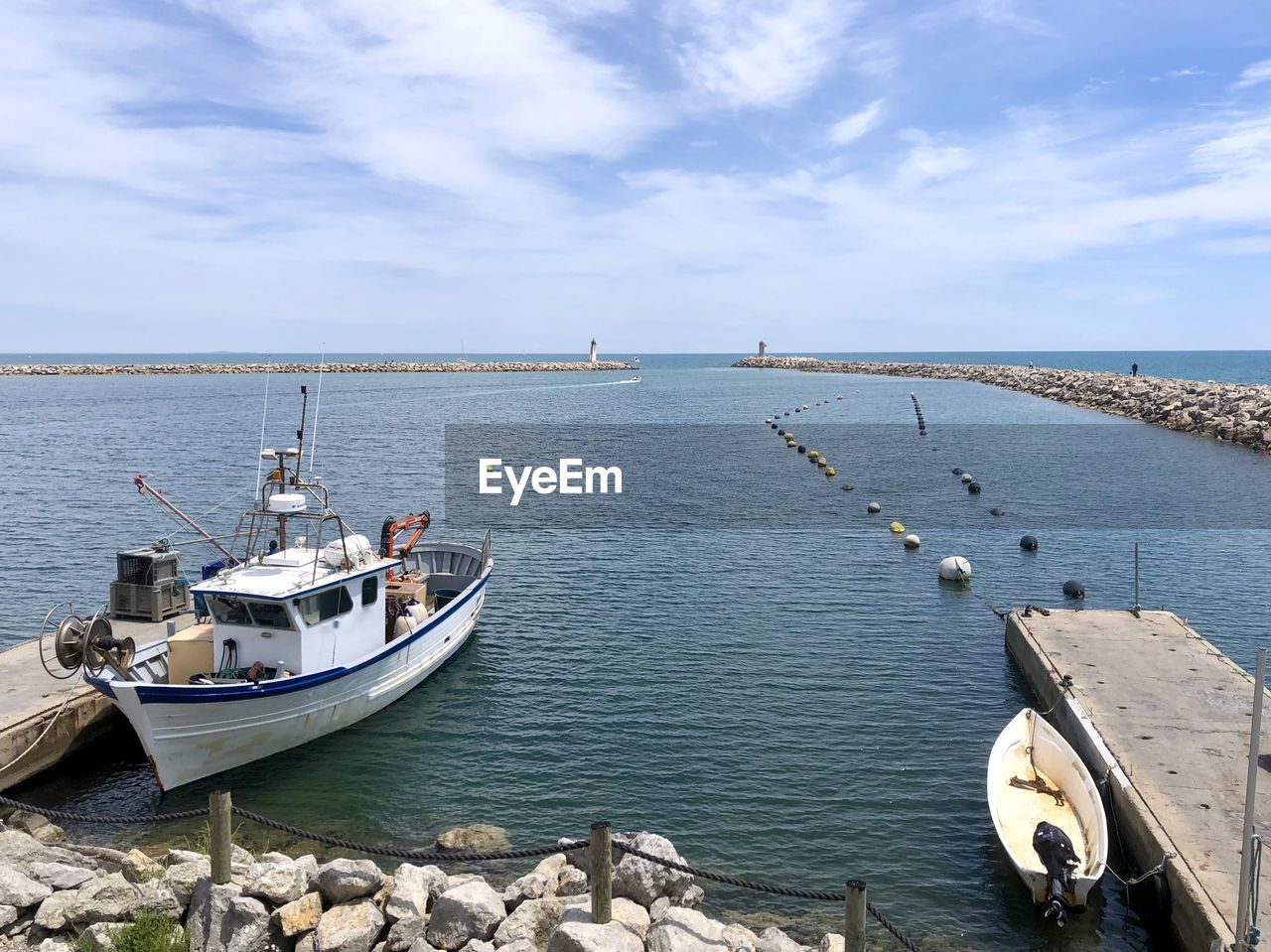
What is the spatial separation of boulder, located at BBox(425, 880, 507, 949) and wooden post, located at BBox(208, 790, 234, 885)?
8.84ft

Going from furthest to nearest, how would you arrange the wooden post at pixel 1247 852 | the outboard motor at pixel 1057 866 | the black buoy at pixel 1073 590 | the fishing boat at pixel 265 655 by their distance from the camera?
the black buoy at pixel 1073 590 < the fishing boat at pixel 265 655 < the outboard motor at pixel 1057 866 < the wooden post at pixel 1247 852

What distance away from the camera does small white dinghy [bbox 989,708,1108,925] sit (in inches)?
532

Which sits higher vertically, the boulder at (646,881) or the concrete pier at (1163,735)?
the concrete pier at (1163,735)

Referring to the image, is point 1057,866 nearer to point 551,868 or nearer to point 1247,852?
point 1247,852

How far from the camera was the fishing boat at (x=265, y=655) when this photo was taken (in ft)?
56.9

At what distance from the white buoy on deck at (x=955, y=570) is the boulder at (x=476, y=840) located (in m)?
20.7

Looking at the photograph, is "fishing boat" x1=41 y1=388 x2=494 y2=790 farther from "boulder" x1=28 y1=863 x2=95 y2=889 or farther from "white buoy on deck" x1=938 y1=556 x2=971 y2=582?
"white buoy on deck" x1=938 y1=556 x2=971 y2=582

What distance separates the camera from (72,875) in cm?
1216

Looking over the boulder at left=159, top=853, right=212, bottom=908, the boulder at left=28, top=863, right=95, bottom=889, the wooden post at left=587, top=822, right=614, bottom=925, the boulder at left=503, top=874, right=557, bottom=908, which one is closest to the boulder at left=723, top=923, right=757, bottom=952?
the wooden post at left=587, top=822, right=614, bottom=925

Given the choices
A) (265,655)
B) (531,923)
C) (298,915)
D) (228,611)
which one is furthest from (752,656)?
(298,915)

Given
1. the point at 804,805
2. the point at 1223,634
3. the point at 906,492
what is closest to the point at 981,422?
the point at 906,492

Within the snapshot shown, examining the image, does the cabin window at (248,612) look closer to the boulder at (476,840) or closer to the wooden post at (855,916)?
the boulder at (476,840)

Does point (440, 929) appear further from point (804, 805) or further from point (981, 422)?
point (981, 422)

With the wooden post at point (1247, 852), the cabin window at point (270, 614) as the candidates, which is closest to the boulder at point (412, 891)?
the cabin window at point (270, 614)
